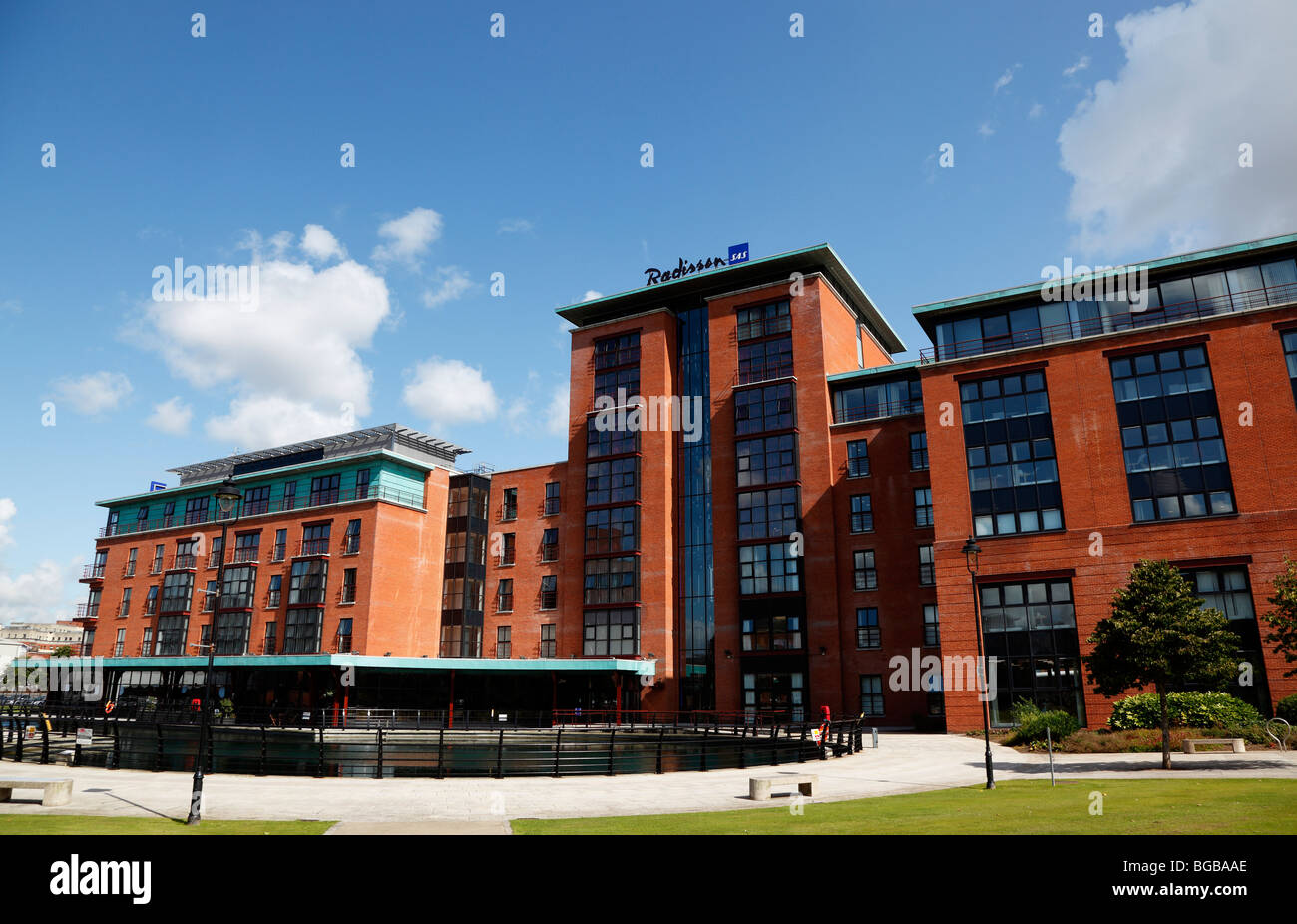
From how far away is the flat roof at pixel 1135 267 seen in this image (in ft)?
129

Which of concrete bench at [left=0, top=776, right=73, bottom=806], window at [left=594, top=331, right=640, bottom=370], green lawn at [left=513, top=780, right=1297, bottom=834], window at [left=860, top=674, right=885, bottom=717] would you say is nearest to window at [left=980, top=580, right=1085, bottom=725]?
window at [left=860, top=674, right=885, bottom=717]

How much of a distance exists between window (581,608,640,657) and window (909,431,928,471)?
68.0ft

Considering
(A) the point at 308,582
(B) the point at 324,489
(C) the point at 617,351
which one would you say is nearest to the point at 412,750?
(A) the point at 308,582

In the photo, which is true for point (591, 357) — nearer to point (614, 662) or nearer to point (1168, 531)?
point (614, 662)

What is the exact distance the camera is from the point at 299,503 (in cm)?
6750

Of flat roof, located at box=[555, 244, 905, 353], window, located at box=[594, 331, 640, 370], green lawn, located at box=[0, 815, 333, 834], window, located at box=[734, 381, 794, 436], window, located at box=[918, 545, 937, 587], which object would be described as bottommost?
green lawn, located at box=[0, 815, 333, 834]

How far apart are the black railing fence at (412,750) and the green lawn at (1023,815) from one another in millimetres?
7896

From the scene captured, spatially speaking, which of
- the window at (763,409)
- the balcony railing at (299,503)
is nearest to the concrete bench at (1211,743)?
the window at (763,409)

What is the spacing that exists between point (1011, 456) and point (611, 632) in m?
28.3

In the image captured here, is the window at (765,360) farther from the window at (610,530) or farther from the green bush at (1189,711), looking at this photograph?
the green bush at (1189,711)

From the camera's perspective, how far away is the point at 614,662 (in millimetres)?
52312

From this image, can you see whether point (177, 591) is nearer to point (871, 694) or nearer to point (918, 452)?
point (871, 694)

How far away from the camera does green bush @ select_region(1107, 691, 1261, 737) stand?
32.2m

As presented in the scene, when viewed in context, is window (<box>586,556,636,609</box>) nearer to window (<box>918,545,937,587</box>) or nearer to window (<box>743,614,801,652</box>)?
window (<box>743,614,801,652</box>)
